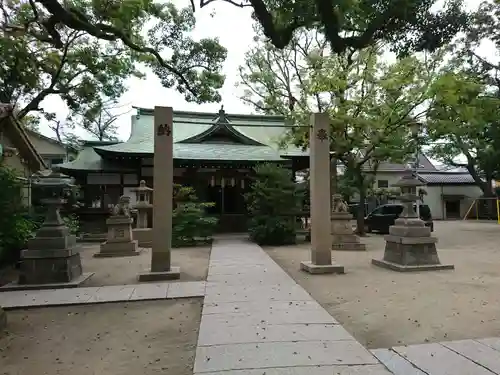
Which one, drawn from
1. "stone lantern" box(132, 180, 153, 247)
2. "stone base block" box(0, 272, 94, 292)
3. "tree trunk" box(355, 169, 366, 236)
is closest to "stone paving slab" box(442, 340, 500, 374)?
"stone base block" box(0, 272, 94, 292)

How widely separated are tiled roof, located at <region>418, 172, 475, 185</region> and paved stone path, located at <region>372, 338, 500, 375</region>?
32.5m

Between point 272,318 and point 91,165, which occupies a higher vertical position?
point 91,165

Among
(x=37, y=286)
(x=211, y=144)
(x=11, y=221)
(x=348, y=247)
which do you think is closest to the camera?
(x=37, y=286)

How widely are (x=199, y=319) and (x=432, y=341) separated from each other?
2806 mm

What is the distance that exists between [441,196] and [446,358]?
110 ft

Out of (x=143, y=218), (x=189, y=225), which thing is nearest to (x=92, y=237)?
(x=143, y=218)

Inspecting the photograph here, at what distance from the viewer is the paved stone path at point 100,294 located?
590cm

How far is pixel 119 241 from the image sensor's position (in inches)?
455

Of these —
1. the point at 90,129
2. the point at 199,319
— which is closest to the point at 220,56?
the point at 199,319

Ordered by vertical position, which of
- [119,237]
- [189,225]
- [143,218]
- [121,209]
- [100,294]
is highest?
[121,209]

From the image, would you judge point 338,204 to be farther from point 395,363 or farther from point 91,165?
point 91,165

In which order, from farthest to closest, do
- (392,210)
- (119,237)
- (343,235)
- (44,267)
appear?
(392,210)
(343,235)
(119,237)
(44,267)

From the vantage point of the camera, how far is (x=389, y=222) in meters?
18.0

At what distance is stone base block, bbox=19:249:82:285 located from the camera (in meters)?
7.00
